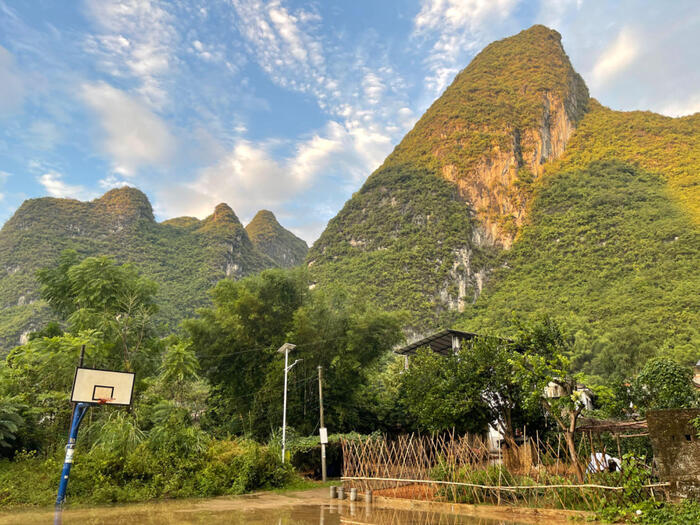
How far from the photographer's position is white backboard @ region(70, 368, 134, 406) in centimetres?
1191

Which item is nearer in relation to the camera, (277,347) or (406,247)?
(277,347)

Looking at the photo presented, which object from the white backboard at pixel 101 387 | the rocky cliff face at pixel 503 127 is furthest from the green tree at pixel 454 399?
the rocky cliff face at pixel 503 127

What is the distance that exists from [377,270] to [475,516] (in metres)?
77.6

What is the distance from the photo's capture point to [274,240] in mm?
158000

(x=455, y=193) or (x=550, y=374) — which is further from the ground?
(x=455, y=193)

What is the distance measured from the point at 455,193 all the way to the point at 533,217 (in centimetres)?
1695

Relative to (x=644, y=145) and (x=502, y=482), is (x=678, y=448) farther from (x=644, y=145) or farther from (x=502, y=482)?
(x=644, y=145)

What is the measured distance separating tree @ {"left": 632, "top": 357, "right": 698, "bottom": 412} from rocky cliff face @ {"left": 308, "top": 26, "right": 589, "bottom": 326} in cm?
6358

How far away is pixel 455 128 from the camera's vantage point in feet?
366

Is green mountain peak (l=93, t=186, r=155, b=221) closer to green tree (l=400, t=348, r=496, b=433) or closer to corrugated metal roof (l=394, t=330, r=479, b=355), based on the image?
corrugated metal roof (l=394, t=330, r=479, b=355)

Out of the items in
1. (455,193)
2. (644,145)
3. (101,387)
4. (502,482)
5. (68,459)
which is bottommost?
(502,482)

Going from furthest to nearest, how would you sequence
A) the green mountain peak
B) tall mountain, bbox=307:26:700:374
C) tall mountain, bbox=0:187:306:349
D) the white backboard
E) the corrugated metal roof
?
the green mountain peak
tall mountain, bbox=0:187:306:349
tall mountain, bbox=307:26:700:374
the corrugated metal roof
the white backboard

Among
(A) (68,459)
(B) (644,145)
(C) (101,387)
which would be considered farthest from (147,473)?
(B) (644,145)

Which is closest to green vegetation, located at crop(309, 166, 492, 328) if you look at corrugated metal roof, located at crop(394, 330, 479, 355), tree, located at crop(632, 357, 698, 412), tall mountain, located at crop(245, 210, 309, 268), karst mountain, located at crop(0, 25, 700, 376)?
karst mountain, located at crop(0, 25, 700, 376)
